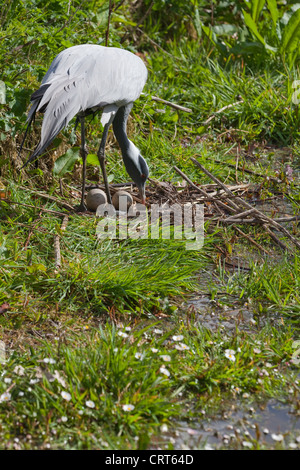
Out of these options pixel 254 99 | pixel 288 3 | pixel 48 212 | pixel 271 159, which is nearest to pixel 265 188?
pixel 271 159

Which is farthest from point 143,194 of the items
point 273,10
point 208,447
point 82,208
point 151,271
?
point 273,10

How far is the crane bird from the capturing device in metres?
3.58

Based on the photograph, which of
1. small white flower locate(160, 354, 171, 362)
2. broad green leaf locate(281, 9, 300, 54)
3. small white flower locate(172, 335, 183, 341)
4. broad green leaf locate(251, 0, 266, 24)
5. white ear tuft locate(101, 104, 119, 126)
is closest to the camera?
small white flower locate(160, 354, 171, 362)

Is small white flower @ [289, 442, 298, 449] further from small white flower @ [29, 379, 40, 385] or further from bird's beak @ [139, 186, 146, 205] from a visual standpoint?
bird's beak @ [139, 186, 146, 205]

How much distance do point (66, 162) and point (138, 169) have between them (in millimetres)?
475

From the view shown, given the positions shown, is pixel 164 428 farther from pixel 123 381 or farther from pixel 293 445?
pixel 293 445

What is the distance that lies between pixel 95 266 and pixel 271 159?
7.18ft

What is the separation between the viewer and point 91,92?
377cm

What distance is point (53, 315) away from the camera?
10.3 ft

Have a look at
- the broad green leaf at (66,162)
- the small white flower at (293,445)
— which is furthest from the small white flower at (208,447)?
the broad green leaf at (66,162)

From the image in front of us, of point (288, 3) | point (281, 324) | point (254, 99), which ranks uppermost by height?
point (288, 3)

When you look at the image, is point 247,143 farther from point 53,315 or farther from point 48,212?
point 53,315

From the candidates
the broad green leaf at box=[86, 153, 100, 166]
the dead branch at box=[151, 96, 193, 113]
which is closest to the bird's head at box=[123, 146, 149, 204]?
the broad green leaf at box=[86, 153, 100, 166]

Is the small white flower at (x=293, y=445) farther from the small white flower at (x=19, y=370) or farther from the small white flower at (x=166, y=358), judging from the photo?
the small white flower at (x=19, y=370)
